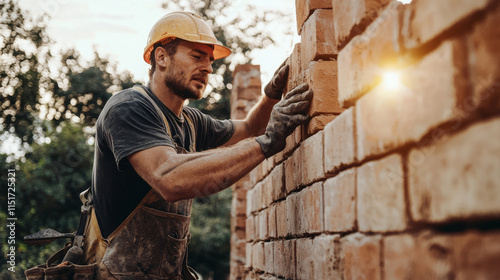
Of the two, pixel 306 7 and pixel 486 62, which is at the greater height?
pixel 306 7

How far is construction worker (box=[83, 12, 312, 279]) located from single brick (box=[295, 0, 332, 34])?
13.9 inches

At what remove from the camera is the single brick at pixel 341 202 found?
4.53 ft

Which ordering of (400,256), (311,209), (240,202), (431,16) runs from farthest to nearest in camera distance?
1. (240,202)
2. (311,209)
3. (400,256)
4. (431,16)

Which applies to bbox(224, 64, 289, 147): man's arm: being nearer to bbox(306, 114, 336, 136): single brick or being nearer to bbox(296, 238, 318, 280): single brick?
bbox(306, 114, 336, 136): single brick

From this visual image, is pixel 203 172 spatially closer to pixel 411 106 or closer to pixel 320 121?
pixel 320 121

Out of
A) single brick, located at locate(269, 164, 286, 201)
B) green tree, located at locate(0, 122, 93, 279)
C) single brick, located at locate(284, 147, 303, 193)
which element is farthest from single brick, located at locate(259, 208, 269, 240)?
green tree, located at locate(0, 122, 93, 279)

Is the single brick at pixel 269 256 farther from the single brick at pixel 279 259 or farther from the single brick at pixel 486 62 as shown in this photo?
the single brick at pixel 486 62

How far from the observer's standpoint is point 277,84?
266 centimetres

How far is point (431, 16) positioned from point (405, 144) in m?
0.30

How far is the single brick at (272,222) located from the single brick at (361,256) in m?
1.26

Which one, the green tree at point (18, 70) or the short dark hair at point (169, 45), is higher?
the green tree at point (18, 70)

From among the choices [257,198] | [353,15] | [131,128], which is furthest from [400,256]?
[257,198]

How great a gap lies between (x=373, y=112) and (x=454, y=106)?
1.27ft

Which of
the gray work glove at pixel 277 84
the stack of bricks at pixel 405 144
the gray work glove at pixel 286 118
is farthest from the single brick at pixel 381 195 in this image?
the gray work glove at pixel 277 84
